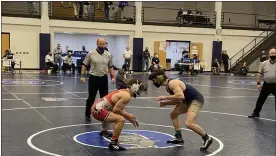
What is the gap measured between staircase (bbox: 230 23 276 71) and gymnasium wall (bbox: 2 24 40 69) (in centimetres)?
1682

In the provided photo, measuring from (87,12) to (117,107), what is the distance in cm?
2558

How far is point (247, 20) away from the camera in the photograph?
38375 mm

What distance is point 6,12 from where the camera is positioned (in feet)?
93.5

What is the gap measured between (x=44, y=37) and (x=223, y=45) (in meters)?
Result: 16.0

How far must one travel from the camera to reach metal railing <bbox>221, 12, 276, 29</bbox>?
123 ft

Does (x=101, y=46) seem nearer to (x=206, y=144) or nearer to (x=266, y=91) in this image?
(x=206, y=144)

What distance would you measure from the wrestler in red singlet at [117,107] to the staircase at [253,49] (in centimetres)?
2843

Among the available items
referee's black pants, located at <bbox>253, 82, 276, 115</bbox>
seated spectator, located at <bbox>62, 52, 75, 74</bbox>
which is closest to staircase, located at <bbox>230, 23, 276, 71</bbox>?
seated spectator, located at <bbox>62, 52, 75, 74</bbox>

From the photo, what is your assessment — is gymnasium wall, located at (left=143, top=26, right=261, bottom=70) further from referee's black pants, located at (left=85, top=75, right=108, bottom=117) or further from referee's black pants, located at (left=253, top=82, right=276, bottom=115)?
referee's black pants, located at (left=85, top=75, right=108, bottom=117)

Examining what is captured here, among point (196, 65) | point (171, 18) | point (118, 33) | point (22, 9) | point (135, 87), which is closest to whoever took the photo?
point (135, 87)

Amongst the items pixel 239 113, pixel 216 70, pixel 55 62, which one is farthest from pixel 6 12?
pixel 239 113

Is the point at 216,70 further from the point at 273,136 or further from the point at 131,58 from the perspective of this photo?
the point at 273,136

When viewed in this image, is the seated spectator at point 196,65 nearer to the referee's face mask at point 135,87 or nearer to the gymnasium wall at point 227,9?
the gymnasium wall at point 227,9

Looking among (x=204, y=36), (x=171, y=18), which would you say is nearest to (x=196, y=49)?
(x=204, y=36)
